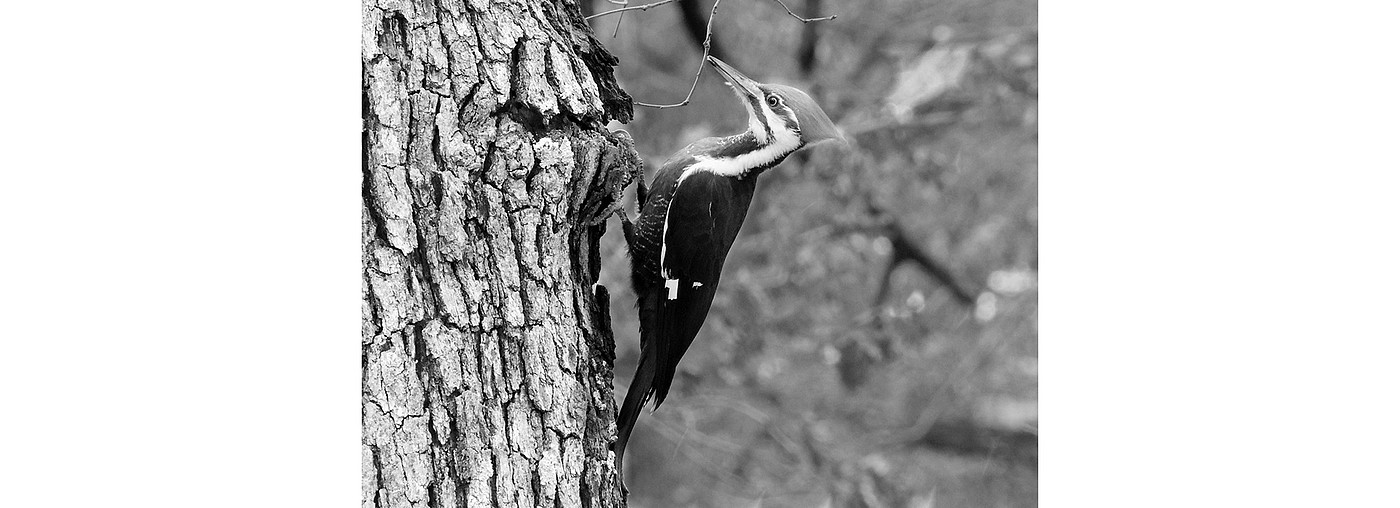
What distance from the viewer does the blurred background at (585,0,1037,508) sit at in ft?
6.13

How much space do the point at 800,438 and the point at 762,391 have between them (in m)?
0.08

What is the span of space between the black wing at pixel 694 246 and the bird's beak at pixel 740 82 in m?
0.12

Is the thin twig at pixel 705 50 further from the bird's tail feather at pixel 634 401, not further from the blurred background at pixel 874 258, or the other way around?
the bird's tail feather at pixel 634 401

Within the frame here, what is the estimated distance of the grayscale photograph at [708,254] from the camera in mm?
1836

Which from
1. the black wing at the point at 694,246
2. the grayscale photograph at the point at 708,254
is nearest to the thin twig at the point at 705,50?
the grayscale photograph at the point at 708,254

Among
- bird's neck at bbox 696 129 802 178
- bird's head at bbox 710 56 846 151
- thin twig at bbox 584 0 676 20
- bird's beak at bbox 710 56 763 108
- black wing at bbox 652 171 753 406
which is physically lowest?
black wing at bbox 652 171 753 406

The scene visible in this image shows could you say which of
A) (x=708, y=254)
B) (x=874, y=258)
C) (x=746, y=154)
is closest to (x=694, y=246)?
(x=708, y=254)

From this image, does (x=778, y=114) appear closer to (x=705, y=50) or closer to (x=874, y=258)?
(x=705, y=50)

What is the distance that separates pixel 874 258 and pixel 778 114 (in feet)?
0.78

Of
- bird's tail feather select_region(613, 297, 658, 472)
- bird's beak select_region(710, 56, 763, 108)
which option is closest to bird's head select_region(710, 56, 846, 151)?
bird's beak select_region(710, 56, 763, 108)

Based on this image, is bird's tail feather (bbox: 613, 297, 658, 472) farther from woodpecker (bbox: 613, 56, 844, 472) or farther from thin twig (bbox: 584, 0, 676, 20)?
thin twig (bbox: 584, 0, 676, 20)

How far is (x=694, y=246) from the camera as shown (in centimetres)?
188

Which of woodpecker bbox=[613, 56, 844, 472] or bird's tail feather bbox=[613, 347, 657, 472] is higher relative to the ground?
woodpecker bbox=[613, 56, 844, 472]
